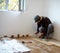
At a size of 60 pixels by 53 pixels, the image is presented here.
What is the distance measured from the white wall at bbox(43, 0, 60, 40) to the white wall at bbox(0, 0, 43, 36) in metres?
0.23

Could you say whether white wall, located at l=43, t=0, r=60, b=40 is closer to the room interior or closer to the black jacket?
the room interior

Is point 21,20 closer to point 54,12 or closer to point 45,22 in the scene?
point 45,22

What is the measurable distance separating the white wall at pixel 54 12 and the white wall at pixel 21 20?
23 centimetres

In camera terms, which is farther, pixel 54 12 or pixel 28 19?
pixel 28 19

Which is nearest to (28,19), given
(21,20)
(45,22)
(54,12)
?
(21,20)

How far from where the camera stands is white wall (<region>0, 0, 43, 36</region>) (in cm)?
438

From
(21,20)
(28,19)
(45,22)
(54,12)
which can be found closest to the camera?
(45,22)

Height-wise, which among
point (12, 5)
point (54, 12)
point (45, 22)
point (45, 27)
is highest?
point (12, 5)

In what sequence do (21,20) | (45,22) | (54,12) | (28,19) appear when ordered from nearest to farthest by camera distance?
(45,22) < (54,12) < (21,20) < (28,19)

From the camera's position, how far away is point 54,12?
4.49m

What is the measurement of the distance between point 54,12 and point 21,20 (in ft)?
3.43

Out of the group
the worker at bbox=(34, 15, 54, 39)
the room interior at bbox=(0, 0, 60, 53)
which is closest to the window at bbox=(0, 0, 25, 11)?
the room interior at bbox=(0, 0, 60, 53)

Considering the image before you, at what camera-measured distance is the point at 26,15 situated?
466 cm

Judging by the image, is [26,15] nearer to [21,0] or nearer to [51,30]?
[21,0]
